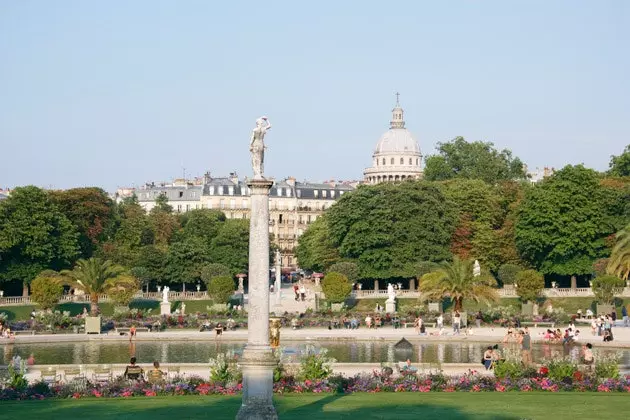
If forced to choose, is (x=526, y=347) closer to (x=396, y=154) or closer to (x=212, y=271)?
(x=212, y=271)

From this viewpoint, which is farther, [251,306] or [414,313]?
[414,313]

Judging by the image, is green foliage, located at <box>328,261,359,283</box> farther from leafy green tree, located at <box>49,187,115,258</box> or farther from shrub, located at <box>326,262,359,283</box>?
leafy green tree, located at <box>49,187,115,258</box>

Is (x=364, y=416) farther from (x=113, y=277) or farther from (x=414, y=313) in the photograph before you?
(x=113, y=277)

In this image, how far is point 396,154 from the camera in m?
195

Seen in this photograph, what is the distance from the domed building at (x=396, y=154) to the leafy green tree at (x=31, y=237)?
11461 cm

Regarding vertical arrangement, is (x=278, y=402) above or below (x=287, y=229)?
below

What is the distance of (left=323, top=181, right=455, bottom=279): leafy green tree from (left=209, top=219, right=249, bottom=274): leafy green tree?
429 inches

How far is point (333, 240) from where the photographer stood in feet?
303

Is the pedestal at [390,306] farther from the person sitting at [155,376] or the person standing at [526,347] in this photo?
the person sitting at [155,376]

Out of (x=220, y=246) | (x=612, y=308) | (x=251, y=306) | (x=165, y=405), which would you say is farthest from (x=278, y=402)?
(x=220, y=246)

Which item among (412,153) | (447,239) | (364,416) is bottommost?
(364,416)

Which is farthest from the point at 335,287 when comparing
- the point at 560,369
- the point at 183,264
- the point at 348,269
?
the point at 560,369

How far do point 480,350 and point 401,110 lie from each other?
144198 mm

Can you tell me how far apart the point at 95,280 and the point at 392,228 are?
25.8 metres
